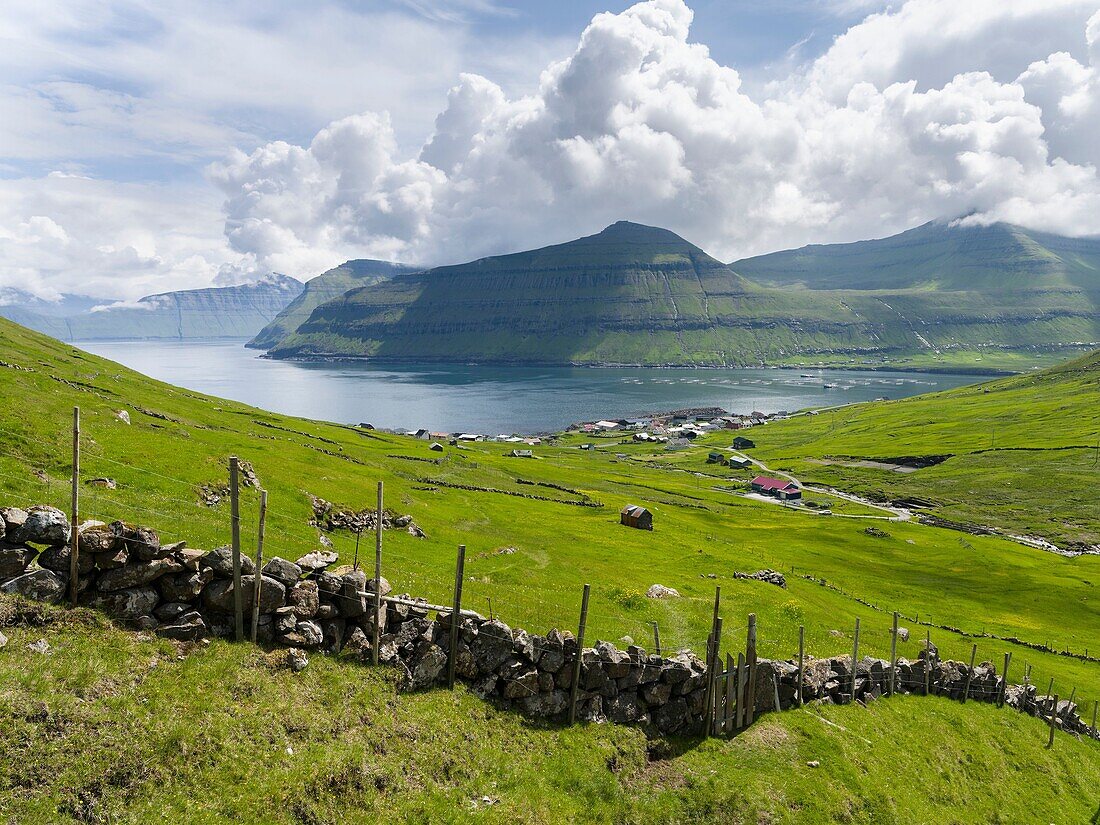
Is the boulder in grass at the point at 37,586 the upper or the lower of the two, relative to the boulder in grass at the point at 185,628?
upper

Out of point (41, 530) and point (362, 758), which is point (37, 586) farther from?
point (362, 758)

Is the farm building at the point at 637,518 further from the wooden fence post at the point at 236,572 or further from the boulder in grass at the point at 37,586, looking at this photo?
the boulder in grass at the point at 37,586

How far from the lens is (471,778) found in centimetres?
1767

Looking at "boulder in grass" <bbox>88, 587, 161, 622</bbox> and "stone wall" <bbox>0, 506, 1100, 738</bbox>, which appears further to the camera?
"boulder in grass" <bbox>88, 587, 161, 622</bbox>

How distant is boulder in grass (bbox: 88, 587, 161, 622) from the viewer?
16.5 meters

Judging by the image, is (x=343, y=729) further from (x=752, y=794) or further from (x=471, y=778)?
(x=752, y=794)

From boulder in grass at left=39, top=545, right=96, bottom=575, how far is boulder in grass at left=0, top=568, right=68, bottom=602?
18cm

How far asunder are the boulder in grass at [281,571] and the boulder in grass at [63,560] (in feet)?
14.5

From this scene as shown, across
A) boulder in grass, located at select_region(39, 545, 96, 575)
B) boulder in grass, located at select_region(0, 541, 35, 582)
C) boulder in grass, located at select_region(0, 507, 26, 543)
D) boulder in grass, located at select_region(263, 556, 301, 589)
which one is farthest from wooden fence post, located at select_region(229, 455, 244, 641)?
boulder in grass, located at select_region(0, 507, 26, 543)

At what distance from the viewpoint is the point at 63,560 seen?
52.6 ft

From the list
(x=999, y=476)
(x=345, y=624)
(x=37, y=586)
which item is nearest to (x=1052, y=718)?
(x=345, y=624)

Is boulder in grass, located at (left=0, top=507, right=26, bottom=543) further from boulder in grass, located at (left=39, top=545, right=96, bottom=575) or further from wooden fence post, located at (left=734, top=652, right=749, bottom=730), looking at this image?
wooden fence post, located at (left=734, top=652, right=749, bottom=730)

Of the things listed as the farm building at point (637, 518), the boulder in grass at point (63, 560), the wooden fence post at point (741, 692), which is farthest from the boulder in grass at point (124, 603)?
the farm building at point (637, 518)

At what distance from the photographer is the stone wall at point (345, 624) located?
16078 mm
